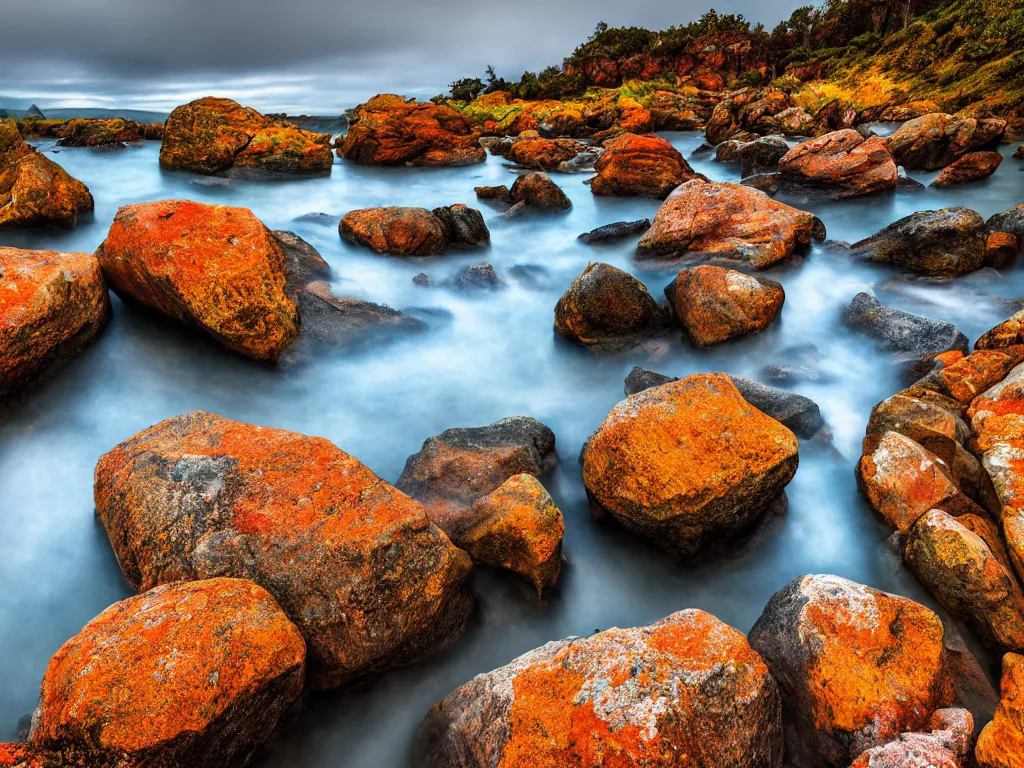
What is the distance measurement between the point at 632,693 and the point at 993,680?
3591 millimetres

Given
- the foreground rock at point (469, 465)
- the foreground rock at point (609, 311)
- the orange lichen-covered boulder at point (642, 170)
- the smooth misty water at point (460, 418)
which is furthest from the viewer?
the orange lichen-covered boulder at point (642, 170)

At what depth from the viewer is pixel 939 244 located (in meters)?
11.1

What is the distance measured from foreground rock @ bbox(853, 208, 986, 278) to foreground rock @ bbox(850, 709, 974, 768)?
10.5 m

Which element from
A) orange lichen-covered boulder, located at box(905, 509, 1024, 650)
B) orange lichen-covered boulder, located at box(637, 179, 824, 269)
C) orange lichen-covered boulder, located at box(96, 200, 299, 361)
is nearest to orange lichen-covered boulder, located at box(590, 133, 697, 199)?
orange lichen-covered boulder, located at box(637, 179, 824, 269)

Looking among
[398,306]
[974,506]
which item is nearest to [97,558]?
[398,306]

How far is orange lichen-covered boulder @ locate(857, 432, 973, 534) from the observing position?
221 inches

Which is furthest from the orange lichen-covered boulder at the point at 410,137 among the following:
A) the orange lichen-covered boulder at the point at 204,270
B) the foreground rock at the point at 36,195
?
the orange lichen-covered boulder at the point at 204,270

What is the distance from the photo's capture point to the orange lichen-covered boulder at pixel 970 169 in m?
17.4

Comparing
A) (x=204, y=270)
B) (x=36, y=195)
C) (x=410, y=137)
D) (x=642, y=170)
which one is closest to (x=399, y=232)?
(x=204, y=270)

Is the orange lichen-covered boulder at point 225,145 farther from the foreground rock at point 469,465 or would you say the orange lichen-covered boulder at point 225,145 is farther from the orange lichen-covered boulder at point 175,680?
the orange lichen-covered boulder at point 175,680

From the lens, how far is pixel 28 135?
26828mm

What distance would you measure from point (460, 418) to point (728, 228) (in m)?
7.86

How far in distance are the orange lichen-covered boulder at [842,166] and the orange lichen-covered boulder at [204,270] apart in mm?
16428

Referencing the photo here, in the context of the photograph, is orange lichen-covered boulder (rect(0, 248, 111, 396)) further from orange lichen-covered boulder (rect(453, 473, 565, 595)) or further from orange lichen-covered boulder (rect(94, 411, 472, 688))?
orange lichen-covered boulder (rect(453, 473, 565, 595))
